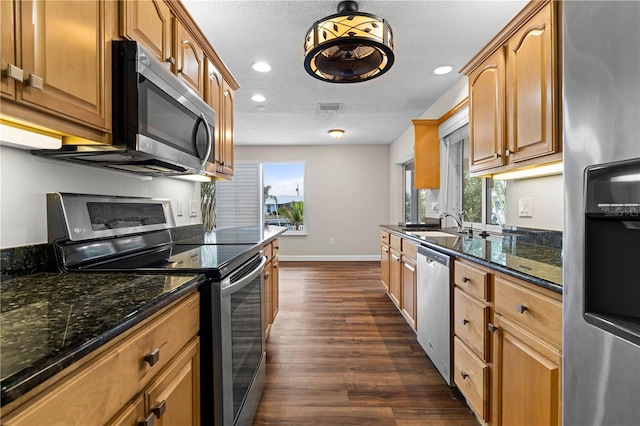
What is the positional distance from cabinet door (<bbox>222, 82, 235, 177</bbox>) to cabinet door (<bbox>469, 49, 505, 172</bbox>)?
6.18 ft

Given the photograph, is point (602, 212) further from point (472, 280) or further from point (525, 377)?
point (472, 280)

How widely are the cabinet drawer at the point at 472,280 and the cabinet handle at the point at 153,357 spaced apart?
136cm

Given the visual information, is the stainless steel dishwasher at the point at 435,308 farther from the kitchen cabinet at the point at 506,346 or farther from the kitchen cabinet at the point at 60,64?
the kitchen cabinet at the point at 60,64

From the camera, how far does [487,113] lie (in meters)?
2.16

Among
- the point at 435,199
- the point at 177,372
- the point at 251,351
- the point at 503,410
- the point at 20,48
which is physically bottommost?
the point at 503,410

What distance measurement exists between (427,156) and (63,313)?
12.6 ft

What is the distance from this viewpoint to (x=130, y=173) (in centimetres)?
179

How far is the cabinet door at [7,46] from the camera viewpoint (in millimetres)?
780

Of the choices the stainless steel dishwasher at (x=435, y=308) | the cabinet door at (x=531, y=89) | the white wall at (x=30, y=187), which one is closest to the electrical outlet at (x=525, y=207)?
the cabinet door at (x=531, y=89)

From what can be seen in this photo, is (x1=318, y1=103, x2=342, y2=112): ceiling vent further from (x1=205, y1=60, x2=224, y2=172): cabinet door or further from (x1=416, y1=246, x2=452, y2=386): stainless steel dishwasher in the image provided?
(x1=416, y1=246, x2=452, y2=386): stainless steel dishwasher

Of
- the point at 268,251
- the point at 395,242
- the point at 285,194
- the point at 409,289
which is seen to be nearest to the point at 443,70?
the point at 395,242

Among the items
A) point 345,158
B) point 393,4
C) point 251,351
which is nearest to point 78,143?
point 251,351

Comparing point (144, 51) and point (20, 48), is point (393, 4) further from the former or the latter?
point (20, 48)

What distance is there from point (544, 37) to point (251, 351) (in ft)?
7.23
